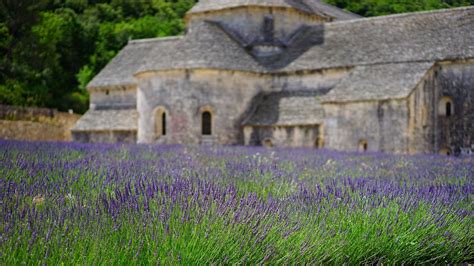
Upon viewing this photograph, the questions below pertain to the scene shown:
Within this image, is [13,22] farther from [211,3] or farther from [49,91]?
[49,91]

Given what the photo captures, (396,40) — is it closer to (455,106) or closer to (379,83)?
(379,83)

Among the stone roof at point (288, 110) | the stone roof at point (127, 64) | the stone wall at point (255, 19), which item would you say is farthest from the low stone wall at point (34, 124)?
the stone roof at point (288, 110)

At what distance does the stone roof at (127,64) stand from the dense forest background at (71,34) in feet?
15.2

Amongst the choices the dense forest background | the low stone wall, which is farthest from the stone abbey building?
the dense forest background

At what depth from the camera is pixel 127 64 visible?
40844 mm

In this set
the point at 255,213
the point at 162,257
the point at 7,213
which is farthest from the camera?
the point at 255,213

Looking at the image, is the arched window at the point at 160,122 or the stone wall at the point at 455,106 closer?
the stone wall at the point at 455,106

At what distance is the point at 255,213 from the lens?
545cm

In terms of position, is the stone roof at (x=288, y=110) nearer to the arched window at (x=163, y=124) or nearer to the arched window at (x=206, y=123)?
the arched window at (x=206, y=123)

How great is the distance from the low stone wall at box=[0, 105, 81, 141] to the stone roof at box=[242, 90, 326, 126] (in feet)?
37.2

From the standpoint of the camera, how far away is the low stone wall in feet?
109

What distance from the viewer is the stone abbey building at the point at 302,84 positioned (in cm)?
2925

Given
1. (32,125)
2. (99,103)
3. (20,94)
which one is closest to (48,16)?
(20,94)

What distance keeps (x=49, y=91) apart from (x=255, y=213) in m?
49.6
